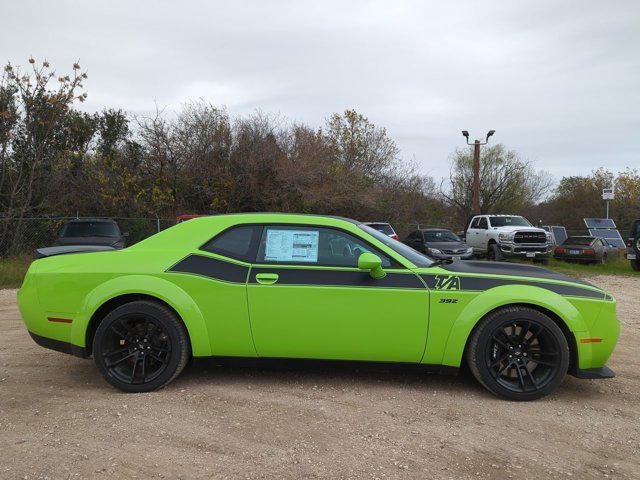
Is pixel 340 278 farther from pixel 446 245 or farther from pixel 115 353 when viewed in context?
pixel 446 245

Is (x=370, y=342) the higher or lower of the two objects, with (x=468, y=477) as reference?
higher

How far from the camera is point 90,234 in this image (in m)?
11.9

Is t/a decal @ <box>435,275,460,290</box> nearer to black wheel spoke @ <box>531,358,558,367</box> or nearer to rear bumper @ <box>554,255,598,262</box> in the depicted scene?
black wheel spoke @ <box>531,358,558,367</box>

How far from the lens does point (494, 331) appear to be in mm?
3557

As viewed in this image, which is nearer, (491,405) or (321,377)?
(491,405)

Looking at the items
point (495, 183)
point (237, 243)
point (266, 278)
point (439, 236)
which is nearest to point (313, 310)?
point (266, 278)

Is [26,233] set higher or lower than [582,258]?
higher

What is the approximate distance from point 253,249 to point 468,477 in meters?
2.26

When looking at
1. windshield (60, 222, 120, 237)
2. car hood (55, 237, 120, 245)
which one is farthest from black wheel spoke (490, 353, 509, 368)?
windshield (60, 222, 120, 237)

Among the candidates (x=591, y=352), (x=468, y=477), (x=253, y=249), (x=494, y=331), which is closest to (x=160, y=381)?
(x=253, y=249)

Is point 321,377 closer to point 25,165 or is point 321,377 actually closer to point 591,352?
point 591,352

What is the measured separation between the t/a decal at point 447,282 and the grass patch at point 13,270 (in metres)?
10.2

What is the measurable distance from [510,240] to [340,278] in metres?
13.9

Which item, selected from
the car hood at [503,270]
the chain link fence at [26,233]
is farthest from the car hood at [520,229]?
the car hood at [503,270]
